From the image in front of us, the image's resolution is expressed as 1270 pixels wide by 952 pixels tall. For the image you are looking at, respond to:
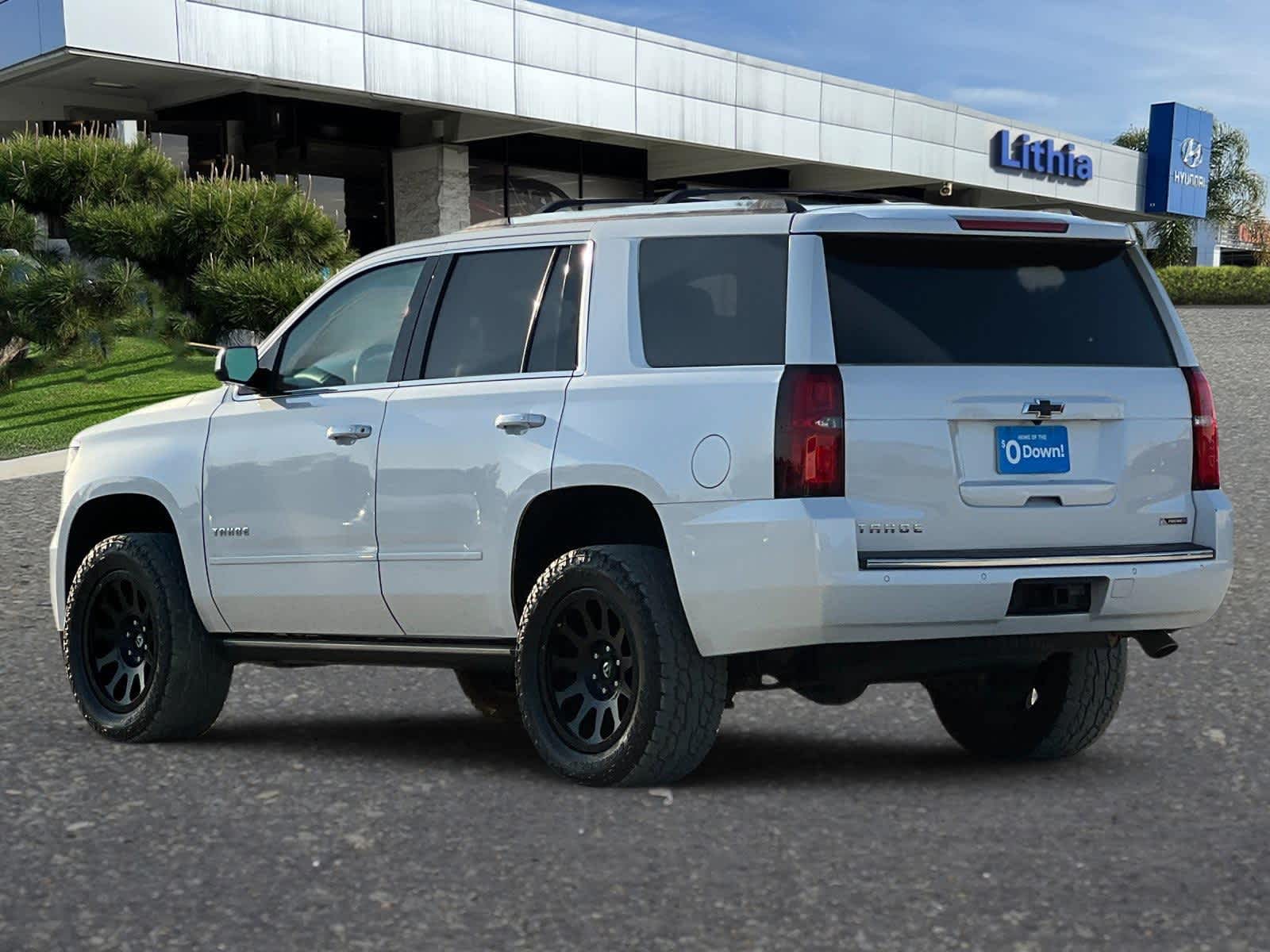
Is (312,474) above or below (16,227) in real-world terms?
below

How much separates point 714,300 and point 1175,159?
58.1 metres

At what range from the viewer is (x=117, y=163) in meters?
24.6

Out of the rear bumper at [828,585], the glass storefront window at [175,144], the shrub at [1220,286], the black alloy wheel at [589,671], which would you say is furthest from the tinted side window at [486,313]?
the shrub at [1220,286]

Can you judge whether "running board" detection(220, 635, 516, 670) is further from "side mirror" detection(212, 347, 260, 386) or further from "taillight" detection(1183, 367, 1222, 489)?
"taillight" detection(1183, 367, 1222, 489)

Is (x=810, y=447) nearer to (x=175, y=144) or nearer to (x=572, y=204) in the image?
(x=572, y=204)

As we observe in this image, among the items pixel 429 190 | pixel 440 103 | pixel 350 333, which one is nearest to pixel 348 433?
pixel 350 333

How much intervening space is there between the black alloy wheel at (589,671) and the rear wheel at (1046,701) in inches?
52.0

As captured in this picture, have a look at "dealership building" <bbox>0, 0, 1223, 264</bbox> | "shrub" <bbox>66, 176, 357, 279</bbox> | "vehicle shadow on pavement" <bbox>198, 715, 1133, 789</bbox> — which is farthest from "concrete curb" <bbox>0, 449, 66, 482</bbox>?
"vehicle shadow on pavement" <bbox>198, 715, 1133, 789</bbox>

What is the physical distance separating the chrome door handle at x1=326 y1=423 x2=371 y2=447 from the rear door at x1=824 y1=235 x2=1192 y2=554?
1.88 metres

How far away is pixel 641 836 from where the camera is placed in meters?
5.22

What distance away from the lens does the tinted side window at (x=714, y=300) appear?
5582mm

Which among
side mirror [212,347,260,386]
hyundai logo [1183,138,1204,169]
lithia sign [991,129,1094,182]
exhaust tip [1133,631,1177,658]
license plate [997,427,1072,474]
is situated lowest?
exhaust tip [1133,631,1177,658]

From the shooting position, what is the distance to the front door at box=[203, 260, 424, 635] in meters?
6.45

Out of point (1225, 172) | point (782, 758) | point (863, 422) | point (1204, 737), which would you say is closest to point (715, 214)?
point (863, 422)
